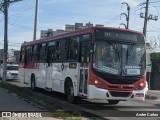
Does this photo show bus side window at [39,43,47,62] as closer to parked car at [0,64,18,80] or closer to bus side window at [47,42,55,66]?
bus side window at [47,42,55,66]

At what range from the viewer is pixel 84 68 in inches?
671

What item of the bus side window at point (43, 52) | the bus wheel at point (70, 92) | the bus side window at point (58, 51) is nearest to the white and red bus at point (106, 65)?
the bus wheel at point (70, 92)

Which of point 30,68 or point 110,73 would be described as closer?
point 110,73

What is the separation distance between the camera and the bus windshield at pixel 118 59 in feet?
Result: 53.8

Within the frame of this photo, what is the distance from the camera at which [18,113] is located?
43.2 ft

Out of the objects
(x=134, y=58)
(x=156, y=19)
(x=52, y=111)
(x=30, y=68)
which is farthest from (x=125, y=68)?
(x=156, y=19)

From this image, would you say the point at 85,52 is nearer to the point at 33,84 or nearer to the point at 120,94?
the point at 120,94

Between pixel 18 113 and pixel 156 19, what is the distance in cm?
3473

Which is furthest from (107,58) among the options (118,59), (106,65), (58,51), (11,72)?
(11,72)

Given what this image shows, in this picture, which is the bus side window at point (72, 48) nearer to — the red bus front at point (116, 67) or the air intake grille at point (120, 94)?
A: the red bus front at point (116, 67)

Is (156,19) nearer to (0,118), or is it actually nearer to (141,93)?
(141,93)

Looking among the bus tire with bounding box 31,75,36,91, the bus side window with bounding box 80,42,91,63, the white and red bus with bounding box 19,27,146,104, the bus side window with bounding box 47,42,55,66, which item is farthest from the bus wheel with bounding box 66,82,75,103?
the bus tire with bounding box 31,75,36,91

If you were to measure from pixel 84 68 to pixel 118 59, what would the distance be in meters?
1.47

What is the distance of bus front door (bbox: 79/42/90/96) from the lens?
55.1ft
